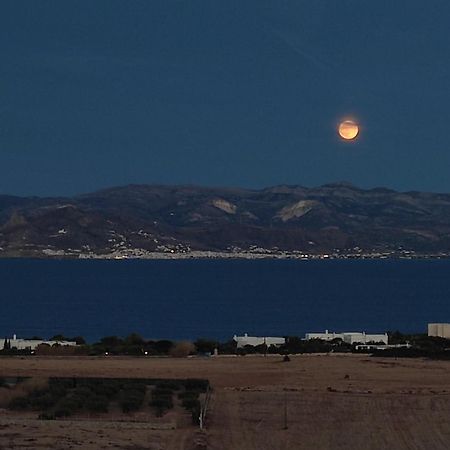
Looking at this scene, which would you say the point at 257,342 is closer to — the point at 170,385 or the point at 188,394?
the point at 170,385

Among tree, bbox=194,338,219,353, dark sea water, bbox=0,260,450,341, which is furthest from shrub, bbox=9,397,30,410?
dark sea water, bbox=0,260,450,341

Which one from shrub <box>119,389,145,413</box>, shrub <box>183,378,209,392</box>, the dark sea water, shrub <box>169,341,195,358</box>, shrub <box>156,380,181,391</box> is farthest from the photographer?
the dark sea water

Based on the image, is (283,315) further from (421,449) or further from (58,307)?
(421,449)

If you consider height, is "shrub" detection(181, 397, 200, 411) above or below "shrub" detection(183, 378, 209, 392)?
below

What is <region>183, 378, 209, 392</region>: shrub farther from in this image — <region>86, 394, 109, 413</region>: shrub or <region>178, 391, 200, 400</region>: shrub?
<region>86, 394, 109, 413</region>: shrub

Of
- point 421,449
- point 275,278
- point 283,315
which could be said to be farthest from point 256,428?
point 275,278

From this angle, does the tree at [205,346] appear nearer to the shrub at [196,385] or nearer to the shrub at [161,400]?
the shrub at [196,385]

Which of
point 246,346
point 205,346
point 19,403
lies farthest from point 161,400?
point 246,346
